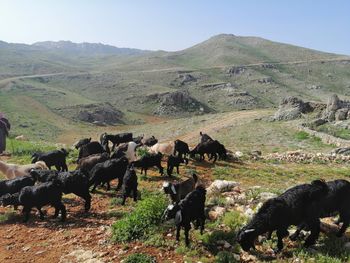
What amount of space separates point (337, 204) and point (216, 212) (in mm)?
3394

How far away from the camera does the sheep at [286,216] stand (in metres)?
9.66

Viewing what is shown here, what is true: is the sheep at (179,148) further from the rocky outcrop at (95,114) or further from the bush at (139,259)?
the rocky outcrop at (95,114)

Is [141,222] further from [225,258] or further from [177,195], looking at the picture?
[225,258]

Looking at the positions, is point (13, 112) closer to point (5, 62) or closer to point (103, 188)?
point (103, 188)

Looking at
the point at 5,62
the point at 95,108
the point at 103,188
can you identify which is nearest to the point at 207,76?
the point at 95,108

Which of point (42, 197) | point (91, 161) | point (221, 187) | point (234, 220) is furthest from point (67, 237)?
point (91, 161)

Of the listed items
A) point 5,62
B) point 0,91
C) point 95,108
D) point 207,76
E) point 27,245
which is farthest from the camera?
point 5,62

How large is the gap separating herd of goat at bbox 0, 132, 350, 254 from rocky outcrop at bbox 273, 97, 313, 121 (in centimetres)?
→ 2992

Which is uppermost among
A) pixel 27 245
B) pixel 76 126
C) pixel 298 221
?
pixel 298 221

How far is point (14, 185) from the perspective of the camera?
15.1 metres

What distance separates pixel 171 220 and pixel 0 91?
303 ft

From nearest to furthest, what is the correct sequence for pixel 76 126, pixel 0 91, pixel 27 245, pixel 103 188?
pixel 27 245
pixel 103 188
pixel 76 126
pixel 0 91

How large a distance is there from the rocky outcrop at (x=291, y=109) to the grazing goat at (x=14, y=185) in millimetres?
38520

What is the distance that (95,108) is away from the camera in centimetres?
8625
